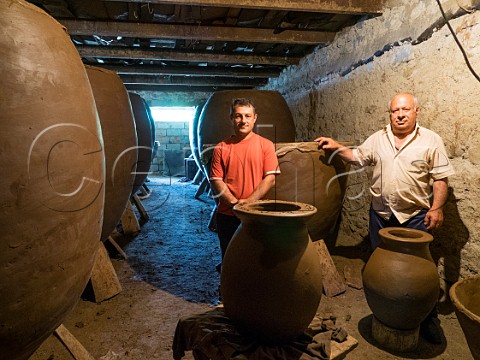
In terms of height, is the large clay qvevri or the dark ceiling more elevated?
the dark ceiling

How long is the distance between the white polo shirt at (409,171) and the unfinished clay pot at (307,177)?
14.9 inches

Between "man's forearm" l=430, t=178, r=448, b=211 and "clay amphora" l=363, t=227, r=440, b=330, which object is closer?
"clay amphora" l=363, t=227, r=440, b=330

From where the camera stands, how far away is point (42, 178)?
866 mm

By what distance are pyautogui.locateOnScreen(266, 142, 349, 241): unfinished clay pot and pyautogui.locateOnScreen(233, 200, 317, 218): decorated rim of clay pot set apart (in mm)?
1009

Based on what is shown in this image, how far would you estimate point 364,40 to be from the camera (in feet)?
10.6

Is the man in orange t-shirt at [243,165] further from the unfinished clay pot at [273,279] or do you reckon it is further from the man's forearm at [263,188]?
the unfinished clay pot at [273,279]

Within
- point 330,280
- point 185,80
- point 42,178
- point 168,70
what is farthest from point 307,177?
point 185,80

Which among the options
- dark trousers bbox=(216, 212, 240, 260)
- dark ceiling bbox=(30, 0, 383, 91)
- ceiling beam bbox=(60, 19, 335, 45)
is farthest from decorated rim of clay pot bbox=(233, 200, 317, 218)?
ceiling beam bbox=(60, 19, 335, 45)

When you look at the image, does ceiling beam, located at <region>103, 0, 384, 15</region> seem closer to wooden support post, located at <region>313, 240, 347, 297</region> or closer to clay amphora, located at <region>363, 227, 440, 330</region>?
clay amphora, located at <region>363, 227, 440, 330</region>

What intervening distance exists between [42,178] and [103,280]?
6.45 feet

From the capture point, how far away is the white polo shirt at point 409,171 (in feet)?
6.82

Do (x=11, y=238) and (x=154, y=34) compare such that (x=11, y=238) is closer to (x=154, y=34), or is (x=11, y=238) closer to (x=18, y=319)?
(x=18, y=319)

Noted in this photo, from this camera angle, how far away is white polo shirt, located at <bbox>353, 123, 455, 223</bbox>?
2080mm

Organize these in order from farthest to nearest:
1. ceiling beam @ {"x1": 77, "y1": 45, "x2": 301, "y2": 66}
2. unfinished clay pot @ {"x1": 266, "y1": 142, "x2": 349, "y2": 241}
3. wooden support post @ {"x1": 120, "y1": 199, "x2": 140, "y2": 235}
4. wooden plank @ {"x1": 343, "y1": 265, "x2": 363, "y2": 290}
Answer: ceiling beam @ {"x1": 77, "y1": 45, "x2": 301, "y2": 66}, wooden support post @ {"x1": 120, "y1": 199, "x2": 140, "y2": 235}, wooden plank @ {"x1": 343, "y1": 265, "x2": 363, "y2": 290}, unfinished clay pot @ {"x1": 266, "y1": 142, "x2": 349, "y2": 241}
